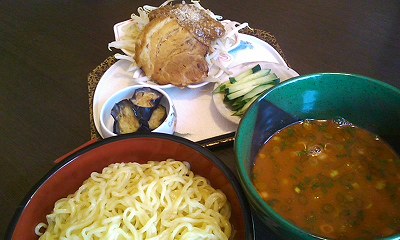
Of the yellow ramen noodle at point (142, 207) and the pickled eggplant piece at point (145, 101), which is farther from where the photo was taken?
the pickled eggplant piece at point (145, 101)

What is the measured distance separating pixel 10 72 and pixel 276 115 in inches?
59.6

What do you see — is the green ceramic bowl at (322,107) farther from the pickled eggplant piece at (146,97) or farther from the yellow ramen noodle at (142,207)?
the pickled eggplant piece at (146,97)

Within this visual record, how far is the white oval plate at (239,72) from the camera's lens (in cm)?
178

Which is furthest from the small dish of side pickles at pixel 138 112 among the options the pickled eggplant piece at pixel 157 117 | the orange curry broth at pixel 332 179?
the orange curry broth at pixel 332 179

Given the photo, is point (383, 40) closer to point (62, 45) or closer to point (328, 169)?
point (328, 169)

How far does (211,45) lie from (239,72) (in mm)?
224

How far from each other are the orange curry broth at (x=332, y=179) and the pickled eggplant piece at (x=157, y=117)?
20.6 inches

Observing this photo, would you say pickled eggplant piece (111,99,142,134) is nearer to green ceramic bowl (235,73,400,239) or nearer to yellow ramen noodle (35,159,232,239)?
yellow ramen noodle (35,159,232,239)

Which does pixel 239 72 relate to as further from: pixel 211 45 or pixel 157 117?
pixel 157 117

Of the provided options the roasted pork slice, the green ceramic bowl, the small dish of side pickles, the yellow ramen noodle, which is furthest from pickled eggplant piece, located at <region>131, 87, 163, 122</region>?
the green ceramic bowl

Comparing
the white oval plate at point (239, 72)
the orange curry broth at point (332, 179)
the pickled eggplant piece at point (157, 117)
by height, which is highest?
the pickled eggplant piece at point (157, 117)

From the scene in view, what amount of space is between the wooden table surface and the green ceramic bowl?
32 cm

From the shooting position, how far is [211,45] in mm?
2105

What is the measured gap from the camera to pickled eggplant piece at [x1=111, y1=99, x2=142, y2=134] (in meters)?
1.70
